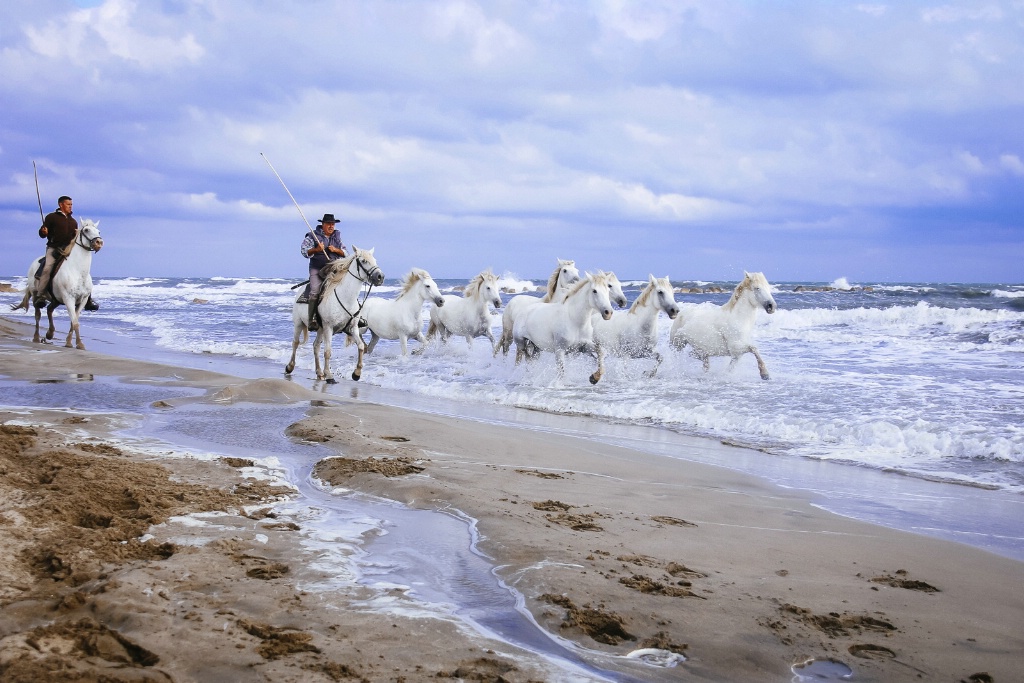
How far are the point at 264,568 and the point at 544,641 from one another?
1176mm

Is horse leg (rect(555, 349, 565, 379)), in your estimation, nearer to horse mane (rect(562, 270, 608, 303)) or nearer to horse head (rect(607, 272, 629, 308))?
horse mane (rect(562, 270, 608, 303))

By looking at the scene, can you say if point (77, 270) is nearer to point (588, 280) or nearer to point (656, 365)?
point (588, 280)

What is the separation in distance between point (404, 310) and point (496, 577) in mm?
12451

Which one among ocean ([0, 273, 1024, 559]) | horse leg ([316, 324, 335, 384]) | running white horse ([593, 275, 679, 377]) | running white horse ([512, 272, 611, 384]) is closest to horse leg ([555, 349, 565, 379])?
running white horse ([512, 272, 611, 384])

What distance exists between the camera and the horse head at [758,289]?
1296 centimetres

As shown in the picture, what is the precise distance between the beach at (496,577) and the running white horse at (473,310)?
1005cm

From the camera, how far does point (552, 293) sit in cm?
1438

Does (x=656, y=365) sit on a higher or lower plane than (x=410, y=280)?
lower

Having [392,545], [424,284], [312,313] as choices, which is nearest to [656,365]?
[424,284]

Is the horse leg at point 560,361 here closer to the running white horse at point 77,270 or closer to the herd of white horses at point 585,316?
the herd of white horses at point 585,316

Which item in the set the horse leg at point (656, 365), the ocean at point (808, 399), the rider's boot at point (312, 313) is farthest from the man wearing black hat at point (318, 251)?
the horse leg at point (656, 365)

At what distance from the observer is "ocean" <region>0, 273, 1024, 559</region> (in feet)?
20.2

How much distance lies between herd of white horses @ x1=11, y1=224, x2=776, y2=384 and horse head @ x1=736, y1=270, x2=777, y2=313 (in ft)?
0.06

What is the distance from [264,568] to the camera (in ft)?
10.2
